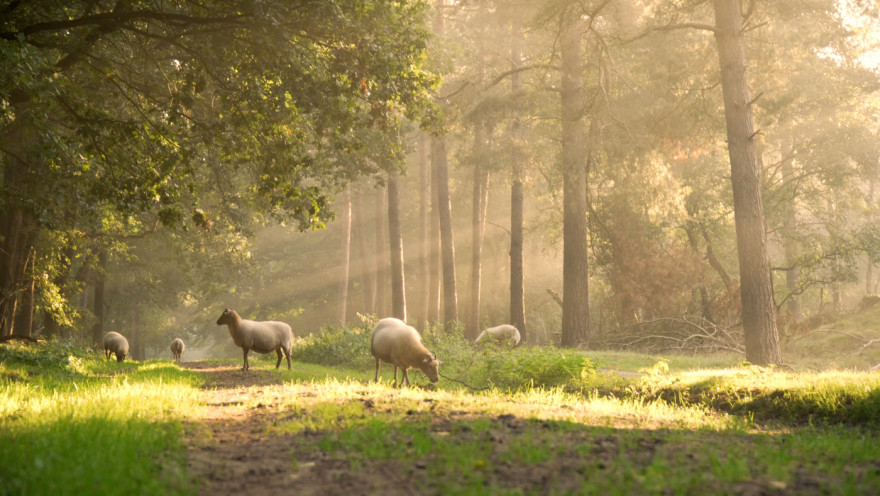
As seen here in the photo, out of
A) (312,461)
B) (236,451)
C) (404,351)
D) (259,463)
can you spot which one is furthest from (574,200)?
(259,463)

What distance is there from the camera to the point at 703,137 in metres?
21.4

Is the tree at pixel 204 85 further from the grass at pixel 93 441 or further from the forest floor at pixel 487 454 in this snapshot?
the forest floor at pixel 487 454

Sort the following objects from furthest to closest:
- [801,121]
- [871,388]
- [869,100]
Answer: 1. [869,100]
2. [801,121]
3. [871,388]

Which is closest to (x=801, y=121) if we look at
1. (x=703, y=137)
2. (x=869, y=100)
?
(x=869, y=100)

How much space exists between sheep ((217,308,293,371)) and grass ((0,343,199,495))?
6.78 meters

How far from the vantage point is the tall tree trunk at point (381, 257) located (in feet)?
134

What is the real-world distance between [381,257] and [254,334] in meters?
27.1

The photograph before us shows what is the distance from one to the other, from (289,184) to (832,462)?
33.0ft

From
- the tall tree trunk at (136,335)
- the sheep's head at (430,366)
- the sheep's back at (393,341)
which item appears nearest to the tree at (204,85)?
the sheep's back at (393,341)

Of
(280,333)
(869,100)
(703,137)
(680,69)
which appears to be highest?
(869,100)

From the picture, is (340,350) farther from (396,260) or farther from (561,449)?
(561,449)

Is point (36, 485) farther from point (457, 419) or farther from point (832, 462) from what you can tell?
point (832, 462)

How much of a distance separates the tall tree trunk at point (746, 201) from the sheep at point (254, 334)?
11.4m

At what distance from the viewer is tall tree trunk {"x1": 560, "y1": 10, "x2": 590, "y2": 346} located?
23.1 meters
